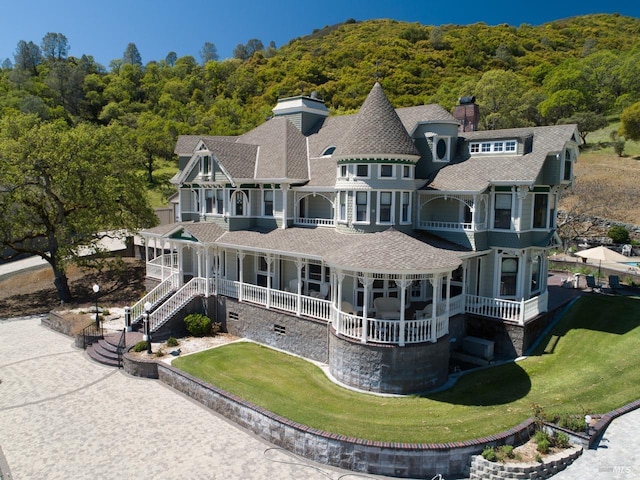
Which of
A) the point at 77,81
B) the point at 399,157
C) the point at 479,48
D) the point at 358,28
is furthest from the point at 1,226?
the point at 358,28

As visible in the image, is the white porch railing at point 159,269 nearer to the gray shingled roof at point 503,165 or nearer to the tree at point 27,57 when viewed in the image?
the gray shingled roof at point 503,165

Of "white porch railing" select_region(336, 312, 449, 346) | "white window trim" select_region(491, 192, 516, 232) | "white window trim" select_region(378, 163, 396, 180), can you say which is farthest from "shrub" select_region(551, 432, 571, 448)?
"white window trim" select_region(378, 163, 396, 180)

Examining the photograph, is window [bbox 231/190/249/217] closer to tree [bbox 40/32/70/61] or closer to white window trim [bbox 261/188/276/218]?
white window trim [bbox 261/188/276/218]

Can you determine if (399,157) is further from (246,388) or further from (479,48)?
(479,48)

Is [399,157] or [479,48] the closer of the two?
[399,157]

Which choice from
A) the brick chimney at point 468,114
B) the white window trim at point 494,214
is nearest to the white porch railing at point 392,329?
the white window trim at point 494,214

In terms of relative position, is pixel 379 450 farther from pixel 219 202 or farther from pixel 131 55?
pixel 131 55

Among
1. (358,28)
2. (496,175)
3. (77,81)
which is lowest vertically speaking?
(496,175)
